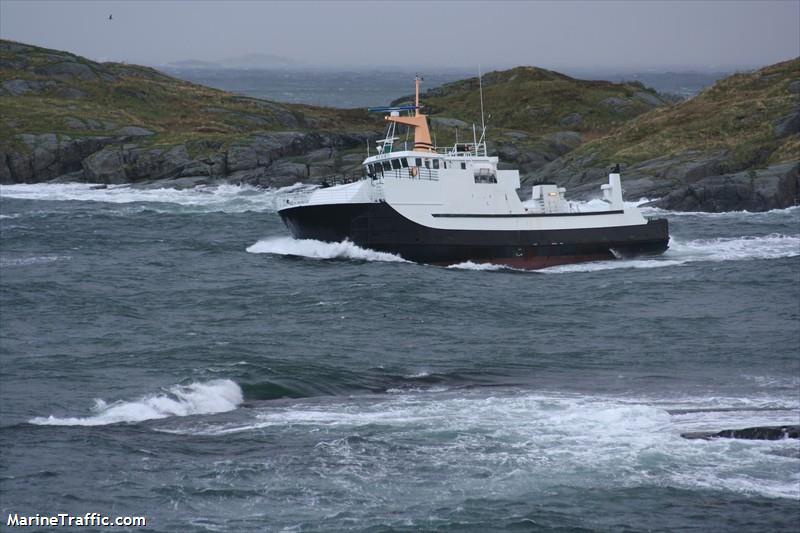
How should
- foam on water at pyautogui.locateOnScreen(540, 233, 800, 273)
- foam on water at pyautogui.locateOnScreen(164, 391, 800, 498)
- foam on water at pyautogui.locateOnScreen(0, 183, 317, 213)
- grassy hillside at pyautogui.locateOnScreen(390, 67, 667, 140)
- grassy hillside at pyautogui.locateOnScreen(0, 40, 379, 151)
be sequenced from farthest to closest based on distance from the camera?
grassy hillside at pyautogui.locateOnScreen(390, 67, 667, 140)
grassy hillside at pyautogui.locateOnScreen(0, 40, 379, 151)
foam on water at pyautogui.locateOnScreen(0, 183, 317, 213)
foam on water at pyautogui.locateOnScreen(540, 233, 800, 273)
foam on water at pyautogui.locateOnScreen(164, 391, 800, 498)

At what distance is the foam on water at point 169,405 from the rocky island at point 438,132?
127 ft

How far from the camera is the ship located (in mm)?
45625

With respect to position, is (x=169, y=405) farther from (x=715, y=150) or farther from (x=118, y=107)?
(x=118, y=107)

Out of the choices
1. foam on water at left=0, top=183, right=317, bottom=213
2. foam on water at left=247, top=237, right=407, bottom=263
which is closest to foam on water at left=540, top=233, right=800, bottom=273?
foam on water at left=247, top=237, right=407, bottom=263

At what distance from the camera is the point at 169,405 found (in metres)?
25.0

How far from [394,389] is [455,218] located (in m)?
19.7

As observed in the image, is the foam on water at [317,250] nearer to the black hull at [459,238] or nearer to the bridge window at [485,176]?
the black hull at [459,238]

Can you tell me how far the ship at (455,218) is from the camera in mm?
45625

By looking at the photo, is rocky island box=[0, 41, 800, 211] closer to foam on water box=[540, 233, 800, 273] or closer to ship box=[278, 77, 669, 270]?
foam on water box=[540, 233, 800, 273]

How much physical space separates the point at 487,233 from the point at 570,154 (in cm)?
2743

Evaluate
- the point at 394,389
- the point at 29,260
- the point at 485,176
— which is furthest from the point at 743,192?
the point at 394,389

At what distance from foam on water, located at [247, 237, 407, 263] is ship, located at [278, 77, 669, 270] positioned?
24 cm

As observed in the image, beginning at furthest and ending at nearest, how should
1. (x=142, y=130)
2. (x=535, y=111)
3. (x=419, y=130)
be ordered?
(x=535, y=111), (x=142, y=130), (x=419, y=130)

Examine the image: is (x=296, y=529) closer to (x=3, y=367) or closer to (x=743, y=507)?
(x=743, y=507)
